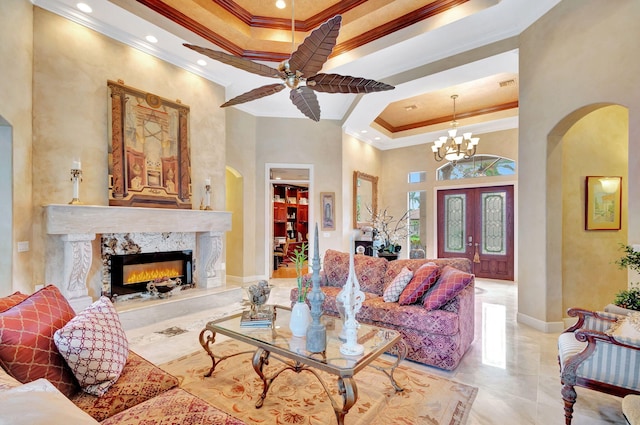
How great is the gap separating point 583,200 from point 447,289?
2.50 metres

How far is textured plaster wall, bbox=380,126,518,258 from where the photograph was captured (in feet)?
23.3

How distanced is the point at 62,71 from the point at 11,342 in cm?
368

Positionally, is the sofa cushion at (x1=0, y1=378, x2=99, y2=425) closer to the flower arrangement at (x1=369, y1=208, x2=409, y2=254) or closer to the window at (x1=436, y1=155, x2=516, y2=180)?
the flower arrangement at (x1=369, y1=208, x2=409, y2=254)

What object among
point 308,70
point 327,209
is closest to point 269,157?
point 327,209

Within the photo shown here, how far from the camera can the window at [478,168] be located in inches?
282

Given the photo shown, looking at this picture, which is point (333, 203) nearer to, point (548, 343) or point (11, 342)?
point (548, 343)

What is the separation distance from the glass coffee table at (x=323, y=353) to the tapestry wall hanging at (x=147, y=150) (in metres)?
2.57

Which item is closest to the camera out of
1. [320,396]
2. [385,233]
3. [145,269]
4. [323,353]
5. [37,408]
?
[37,408]

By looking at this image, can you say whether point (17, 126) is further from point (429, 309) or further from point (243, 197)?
point (429, 309)

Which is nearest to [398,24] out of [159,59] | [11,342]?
[159,59]

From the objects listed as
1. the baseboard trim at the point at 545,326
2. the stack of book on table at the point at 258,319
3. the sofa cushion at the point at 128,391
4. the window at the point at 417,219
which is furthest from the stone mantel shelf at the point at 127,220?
the window at the point at 417,219

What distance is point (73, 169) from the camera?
3.75 m

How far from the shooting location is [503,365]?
9.69 feet

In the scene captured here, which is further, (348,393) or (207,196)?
(207,196)
